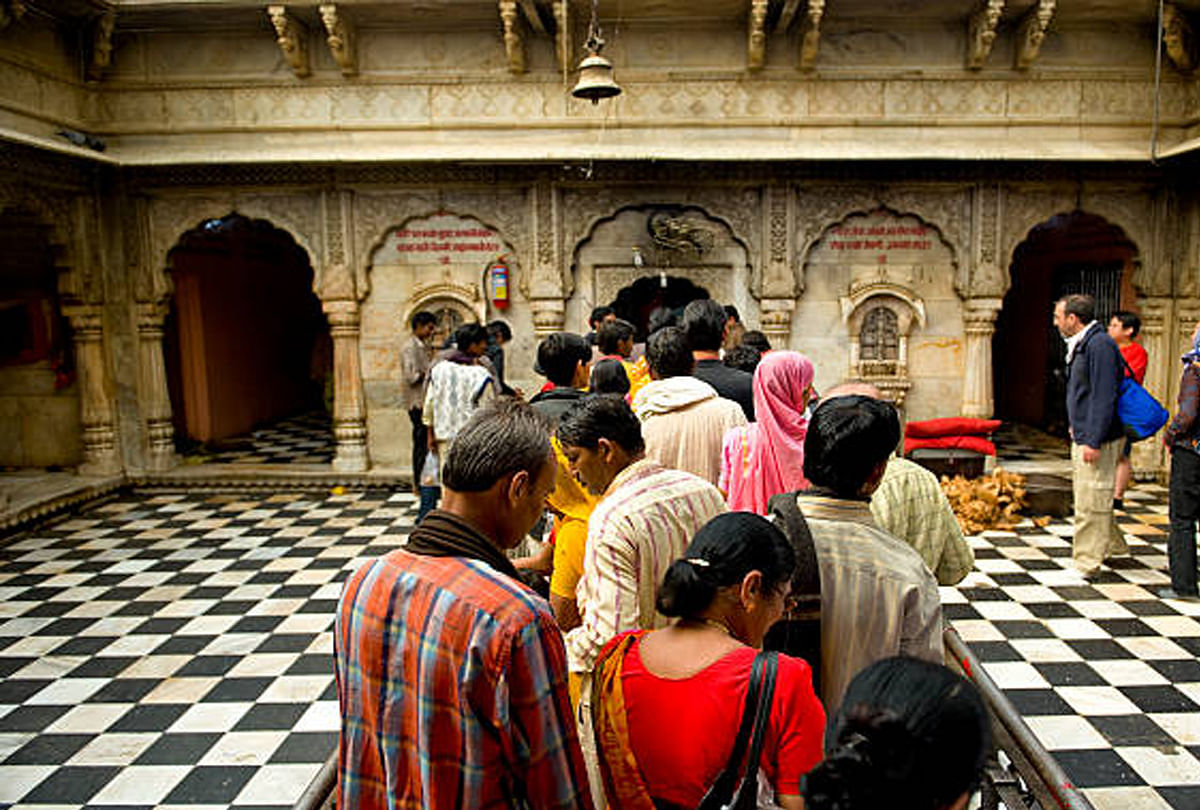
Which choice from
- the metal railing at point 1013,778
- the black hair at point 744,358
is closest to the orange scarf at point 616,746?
the metal railing at point 1013,778

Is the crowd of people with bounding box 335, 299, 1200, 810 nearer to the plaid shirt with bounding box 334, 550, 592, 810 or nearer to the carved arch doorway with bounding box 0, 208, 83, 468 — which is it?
the plaid shirt with bounding box 334, 550, 592, 810

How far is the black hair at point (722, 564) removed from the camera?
1653 millimetres

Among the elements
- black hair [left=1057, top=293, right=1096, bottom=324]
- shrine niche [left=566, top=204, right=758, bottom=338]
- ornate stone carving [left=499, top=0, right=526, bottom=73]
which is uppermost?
ornate stone carving [left=499, top=0, right=526, bottom=73]

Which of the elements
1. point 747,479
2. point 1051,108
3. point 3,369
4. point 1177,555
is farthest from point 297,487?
point 1051,108

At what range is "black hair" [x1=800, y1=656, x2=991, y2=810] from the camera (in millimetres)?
1019

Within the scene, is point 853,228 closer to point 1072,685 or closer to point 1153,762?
point 1072,685

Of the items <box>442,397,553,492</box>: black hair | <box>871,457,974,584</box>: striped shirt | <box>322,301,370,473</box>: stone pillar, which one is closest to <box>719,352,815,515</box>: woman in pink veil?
<box>871,457,974,584</box>: striped shirt

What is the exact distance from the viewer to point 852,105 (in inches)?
328

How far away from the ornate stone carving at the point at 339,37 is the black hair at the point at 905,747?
27.4ft

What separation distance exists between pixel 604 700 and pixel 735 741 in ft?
0.83

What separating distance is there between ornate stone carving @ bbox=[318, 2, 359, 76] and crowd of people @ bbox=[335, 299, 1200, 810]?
22.8ft

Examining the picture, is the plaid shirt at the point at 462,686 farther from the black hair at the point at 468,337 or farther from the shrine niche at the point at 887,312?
the shrine niche at the point at 887,312

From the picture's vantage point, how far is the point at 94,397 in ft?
29.3

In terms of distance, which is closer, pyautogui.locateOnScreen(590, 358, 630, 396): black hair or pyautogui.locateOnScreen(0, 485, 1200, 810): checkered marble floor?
pyautogui.locateOnScreen(0, 485, 1200, 810): checkered marble floor
